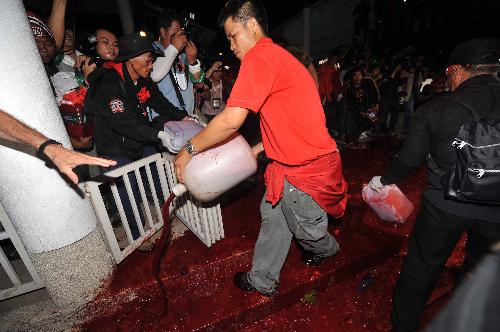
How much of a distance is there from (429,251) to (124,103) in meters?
2.85

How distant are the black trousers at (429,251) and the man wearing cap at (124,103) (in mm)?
2174

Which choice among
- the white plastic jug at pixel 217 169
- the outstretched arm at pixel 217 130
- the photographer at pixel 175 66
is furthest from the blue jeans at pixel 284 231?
the photographer at pixel 175 66

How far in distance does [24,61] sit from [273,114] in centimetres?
166

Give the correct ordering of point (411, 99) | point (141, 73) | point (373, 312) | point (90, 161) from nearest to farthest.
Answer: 1. point (90, 161)
2. point (373, 312)
3. point (141, 73)
4. point (411, 99)

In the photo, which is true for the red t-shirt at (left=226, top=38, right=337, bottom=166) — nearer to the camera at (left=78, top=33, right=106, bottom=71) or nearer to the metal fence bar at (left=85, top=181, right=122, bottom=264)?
the metal fence bar at (left=85, top=181, right=122, bottom=264)

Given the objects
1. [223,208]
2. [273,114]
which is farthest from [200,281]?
[273,114]

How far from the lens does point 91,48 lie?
321 centimetres

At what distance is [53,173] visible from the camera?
189cm

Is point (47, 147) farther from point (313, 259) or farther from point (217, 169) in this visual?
point (313, 259)

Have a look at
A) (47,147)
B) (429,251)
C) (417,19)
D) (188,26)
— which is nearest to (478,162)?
(429,251)

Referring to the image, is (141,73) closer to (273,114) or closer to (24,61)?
(24,61)

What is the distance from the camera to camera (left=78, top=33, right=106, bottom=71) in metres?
3.15

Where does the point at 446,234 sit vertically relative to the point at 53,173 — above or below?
below

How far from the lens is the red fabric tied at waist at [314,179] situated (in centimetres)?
201
